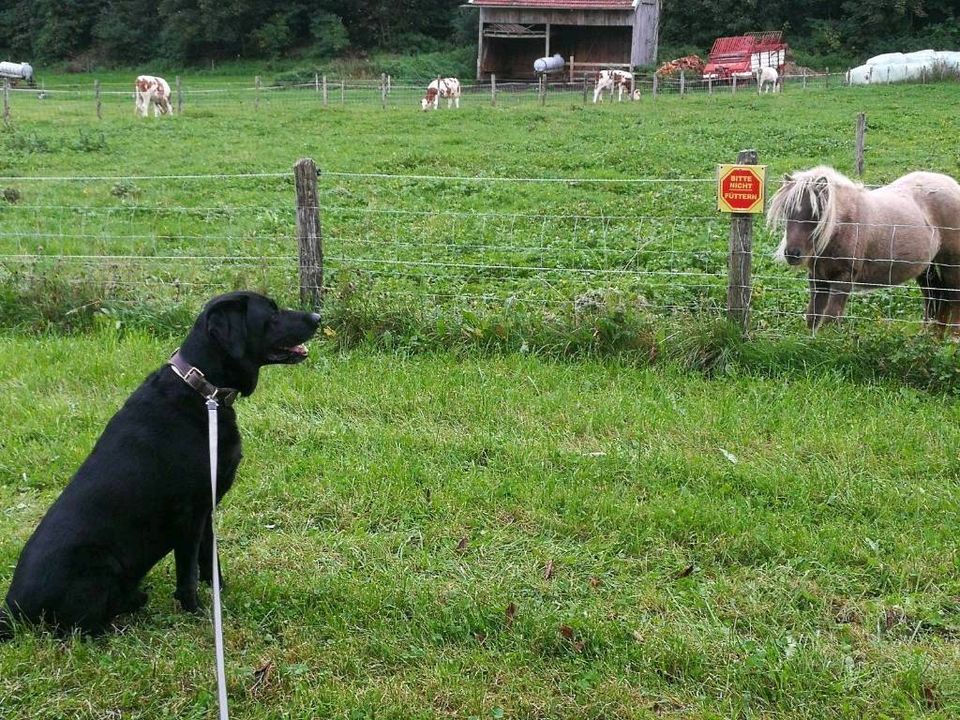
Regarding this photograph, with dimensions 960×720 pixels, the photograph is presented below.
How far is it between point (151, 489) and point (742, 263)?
441cm

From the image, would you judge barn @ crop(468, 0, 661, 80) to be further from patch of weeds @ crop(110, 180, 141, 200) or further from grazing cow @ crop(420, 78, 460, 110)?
patch of weeds @ crop(110, 180, 141, 200)

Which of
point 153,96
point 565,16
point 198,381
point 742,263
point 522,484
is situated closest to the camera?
point 198,381

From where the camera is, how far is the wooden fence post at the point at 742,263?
251 inches

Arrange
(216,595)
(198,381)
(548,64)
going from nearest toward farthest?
(216,595) → (198,381) → (548,64)

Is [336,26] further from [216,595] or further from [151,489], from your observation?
[216,595]

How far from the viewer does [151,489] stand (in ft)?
11.3

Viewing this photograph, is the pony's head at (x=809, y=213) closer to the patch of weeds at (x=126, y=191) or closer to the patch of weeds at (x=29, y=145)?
the patch of weeds at (x=126, y=191)

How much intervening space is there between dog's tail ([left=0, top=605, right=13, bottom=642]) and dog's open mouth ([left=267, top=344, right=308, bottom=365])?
4.44ft

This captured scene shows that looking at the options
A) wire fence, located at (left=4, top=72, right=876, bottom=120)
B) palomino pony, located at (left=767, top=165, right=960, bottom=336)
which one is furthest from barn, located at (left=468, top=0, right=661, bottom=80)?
palomino pony, located at (left=767, top=165, right=960, bottom=336)

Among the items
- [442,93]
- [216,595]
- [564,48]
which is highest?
[564,48]

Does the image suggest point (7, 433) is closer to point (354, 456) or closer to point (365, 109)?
point (354, 456)

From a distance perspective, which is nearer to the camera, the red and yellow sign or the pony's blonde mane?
the red and yellow sign

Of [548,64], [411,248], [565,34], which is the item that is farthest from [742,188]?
[565,34]

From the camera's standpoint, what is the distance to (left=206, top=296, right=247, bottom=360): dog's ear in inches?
143
